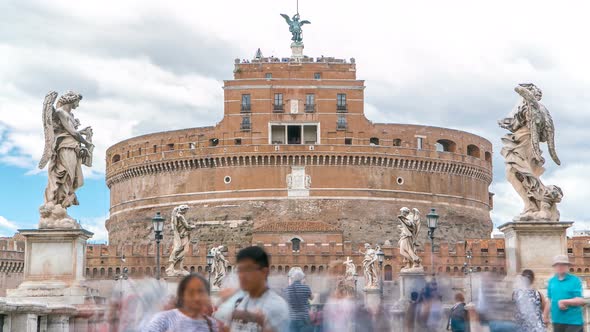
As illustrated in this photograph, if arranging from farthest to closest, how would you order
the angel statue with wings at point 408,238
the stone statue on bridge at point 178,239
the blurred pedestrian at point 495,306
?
the angel statue with wings at point 408,238 < the stone statue on bridge at point 178,239 < the blurred pedestrian at point 495,306

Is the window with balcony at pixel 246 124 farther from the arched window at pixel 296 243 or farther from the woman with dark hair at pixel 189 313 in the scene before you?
the woman with dark hair at pixel 189 313

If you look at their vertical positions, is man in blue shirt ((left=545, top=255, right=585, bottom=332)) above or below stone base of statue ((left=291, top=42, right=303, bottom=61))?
below

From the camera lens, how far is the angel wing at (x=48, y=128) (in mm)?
12961

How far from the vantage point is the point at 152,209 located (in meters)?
77.2

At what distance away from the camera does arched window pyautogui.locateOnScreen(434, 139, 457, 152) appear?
7950 centimetres

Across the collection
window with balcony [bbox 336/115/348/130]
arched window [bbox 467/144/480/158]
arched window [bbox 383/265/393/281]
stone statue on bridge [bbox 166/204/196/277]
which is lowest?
stone statue on bridge [bbox 166/204/196/277]

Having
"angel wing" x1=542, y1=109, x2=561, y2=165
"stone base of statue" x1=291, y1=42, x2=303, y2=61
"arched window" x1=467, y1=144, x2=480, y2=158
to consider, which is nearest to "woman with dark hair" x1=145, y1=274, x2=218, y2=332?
"angel wing" x1=542, y1=109, x2=561, y2=165

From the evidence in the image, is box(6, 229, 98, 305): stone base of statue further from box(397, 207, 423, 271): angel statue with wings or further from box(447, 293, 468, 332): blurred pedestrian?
box(397, 207, 423, 271): angel statue with wings

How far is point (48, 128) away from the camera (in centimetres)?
1302

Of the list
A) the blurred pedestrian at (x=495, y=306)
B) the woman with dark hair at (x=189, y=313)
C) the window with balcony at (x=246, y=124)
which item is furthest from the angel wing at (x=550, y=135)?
the window with balcony at (x=246, y=124)

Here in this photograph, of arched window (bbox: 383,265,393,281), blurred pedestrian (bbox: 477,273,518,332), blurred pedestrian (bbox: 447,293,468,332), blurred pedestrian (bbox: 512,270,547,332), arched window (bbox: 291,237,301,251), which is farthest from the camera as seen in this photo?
arched window (bbox: 291,237,301,251)

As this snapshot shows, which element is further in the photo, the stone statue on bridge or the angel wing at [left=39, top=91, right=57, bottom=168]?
the stone statue on bridge

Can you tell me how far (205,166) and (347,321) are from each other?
6341 centimetres

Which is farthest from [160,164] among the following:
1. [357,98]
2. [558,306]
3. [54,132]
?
[558,306]
